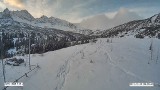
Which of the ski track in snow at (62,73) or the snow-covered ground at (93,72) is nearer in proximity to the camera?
the snow-covered ground at (93,72)

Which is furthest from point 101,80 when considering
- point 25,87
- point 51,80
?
point 25,87

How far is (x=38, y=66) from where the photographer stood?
24.3 metres

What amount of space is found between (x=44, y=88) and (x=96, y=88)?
14.4 ft

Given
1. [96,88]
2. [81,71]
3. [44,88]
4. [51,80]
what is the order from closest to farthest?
[96,88], [44,88], [51,80], [81,71]

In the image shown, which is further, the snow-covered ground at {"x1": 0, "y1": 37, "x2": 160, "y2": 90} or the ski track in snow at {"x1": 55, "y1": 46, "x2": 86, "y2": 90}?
the ski track in snow at {"x1": 55, "y1": 46, "x2": 86, "y2": 90}

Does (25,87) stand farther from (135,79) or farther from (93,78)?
(135,79)

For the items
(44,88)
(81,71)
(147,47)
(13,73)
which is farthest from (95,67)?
(147,47)

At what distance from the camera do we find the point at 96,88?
55.2ft

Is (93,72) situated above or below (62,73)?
above

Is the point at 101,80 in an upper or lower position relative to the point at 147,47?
lower

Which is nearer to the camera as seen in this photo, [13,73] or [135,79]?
[135,79]

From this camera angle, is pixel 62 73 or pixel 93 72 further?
pixel 62 73

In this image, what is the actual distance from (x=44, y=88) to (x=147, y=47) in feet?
60.7

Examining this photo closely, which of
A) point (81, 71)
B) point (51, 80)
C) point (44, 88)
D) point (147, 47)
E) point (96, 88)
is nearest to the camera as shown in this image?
point (96, 88)
